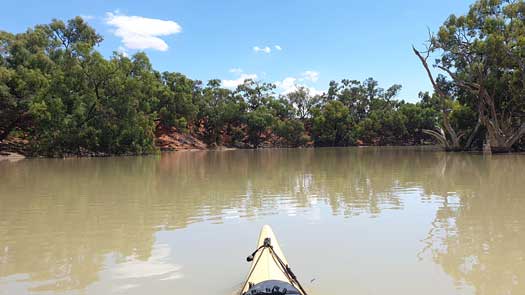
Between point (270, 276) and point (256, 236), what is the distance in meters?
3.43

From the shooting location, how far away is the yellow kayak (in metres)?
4.17

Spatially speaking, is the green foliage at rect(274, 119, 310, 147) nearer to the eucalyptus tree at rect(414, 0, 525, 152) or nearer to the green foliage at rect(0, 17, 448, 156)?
the green foliage at rect(0, 17, 448, 156)

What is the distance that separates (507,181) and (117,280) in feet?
50.7

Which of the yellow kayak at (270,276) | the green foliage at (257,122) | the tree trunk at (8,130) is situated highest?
the green foliage at (257,122)

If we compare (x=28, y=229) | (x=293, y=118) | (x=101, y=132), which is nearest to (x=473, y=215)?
(x=28, y=229)

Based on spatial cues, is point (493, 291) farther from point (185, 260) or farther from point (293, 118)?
point (293, 118)

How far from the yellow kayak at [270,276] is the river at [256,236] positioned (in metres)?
0.54

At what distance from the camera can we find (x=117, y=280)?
5.66 metres

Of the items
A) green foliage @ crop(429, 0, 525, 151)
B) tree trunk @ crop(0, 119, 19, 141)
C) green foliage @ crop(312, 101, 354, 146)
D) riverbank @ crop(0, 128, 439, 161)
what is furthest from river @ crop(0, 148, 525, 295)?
green foliage @ crop(312, 101, 354, 146)

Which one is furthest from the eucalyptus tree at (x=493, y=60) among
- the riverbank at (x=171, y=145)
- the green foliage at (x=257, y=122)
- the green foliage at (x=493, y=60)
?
the green foliage at (x=257, y=122)

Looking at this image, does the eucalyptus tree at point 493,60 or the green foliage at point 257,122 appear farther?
the green foliage at point 257,122

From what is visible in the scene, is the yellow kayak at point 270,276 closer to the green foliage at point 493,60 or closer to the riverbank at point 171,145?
the green foliage at point 493,60

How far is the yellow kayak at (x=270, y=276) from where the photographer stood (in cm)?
417

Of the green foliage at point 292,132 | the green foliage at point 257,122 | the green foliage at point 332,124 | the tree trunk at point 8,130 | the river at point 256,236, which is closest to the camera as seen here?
the river at point 256,236
